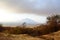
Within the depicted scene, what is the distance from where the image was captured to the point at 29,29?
5629 mm

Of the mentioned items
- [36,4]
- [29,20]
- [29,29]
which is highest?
[36,4]

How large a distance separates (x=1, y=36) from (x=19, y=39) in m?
0.66

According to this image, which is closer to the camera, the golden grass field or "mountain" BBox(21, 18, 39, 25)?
the golden grass field

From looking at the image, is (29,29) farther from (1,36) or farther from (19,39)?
(1,36)

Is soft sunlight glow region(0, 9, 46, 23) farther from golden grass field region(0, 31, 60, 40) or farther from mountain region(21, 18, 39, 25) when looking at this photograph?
golden grass field region(0, 31, 60, 40)

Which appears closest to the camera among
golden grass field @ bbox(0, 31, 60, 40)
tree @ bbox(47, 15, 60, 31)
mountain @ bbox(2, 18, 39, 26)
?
golden grass field @ bbox(0, 31, 60, 40)

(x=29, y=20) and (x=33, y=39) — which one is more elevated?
(x=29, y=20)

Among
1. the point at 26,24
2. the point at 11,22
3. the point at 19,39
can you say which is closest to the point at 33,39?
the point at 19,39

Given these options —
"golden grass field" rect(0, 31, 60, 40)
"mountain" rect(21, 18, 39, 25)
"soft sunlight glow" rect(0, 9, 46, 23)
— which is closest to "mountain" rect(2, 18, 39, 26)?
"mountain" rect(21, 18, 39, 25)

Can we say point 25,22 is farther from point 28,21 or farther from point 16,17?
point 16,17

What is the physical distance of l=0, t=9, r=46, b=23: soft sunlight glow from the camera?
5.73 meters

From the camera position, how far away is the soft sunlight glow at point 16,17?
226 inches

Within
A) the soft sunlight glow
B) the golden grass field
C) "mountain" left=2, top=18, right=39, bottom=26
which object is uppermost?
the soft sunlight glow

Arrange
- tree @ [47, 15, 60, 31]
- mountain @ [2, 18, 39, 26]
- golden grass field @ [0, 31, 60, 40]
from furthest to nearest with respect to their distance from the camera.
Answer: tree @ [47, 15, 60, 31]
mountain @ [2, 18, 39, 26]
golden grass field @ [0, 31, 60, 40]
